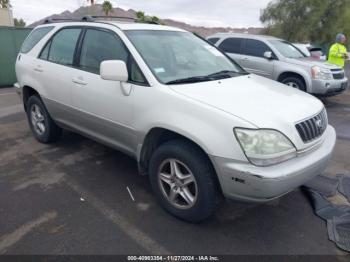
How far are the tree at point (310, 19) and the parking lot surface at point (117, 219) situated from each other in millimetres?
22416

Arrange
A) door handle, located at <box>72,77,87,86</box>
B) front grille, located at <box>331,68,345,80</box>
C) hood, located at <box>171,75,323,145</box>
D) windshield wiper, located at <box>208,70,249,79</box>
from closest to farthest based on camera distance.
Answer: hood, located at <box>171,75,323,145</box>
windshield wiper, located at <box>208,70,249,79</box>
door handle, located at <box>72,77,87,86</box>
front grille, located at <box>331,68,345,80</box>

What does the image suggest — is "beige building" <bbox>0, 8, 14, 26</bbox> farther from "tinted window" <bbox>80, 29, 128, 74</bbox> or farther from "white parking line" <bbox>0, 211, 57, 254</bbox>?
"white parking line" <bbox>0, 211, 57, 254</bbox>

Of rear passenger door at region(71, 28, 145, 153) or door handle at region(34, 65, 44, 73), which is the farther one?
door handle at region(34, 65, 44, 73)

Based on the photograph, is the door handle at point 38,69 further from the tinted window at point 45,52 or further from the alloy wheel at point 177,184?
the alloy wheel at point 177,184

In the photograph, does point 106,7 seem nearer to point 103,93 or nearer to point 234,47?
point 234,47

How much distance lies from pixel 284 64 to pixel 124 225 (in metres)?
6.54

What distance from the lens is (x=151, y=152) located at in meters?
3.21

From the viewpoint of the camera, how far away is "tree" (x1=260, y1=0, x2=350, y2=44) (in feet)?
76.3

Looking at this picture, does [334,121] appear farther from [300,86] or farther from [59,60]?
[59,60]

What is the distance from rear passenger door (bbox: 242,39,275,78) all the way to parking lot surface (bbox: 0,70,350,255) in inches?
176

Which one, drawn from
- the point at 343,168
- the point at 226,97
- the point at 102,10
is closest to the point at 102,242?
the point at 226,97

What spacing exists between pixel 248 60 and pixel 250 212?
6.21 m

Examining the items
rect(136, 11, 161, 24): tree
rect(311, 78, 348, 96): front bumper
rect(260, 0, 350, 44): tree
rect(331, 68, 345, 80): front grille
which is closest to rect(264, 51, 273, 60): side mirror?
rect(311, 78, 348, 96): front bumper

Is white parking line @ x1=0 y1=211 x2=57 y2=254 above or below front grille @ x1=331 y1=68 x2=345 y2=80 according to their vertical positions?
below
